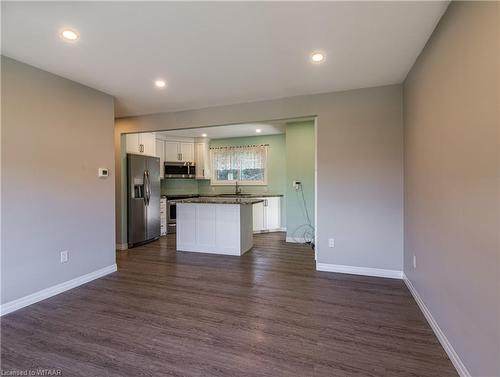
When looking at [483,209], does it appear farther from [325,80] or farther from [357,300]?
[325,80]

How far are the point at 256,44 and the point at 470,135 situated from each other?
176 centimetres

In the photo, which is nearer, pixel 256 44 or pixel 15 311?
pixel 256 44

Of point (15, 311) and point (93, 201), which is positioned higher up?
point (93, 201)

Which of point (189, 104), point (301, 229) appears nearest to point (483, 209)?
point (189, 104)

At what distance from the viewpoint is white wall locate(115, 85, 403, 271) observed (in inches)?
130

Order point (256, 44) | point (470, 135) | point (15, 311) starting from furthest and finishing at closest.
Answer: point (15, 311), point (256, 44), point (470, 135)

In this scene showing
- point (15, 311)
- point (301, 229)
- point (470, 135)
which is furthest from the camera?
point (301, 229)

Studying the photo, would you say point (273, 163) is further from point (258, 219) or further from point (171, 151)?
point (171, 151)

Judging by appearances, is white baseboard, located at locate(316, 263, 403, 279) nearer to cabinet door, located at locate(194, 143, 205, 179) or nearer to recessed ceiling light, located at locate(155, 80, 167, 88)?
recessed ceiling light, located at locate(155, 80, 167, 88)

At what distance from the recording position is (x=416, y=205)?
8.77ft

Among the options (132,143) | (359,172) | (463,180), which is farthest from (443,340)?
(132,143)

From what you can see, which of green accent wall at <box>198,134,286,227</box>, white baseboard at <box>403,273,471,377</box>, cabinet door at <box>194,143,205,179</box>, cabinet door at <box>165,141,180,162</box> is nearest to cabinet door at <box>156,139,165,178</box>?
cabinet door at <box>165,141,180,162</box>

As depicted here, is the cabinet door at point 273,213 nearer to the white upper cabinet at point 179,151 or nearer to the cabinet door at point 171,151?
the white upper cabinet at point 179,151

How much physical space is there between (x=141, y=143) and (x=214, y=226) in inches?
92.3
